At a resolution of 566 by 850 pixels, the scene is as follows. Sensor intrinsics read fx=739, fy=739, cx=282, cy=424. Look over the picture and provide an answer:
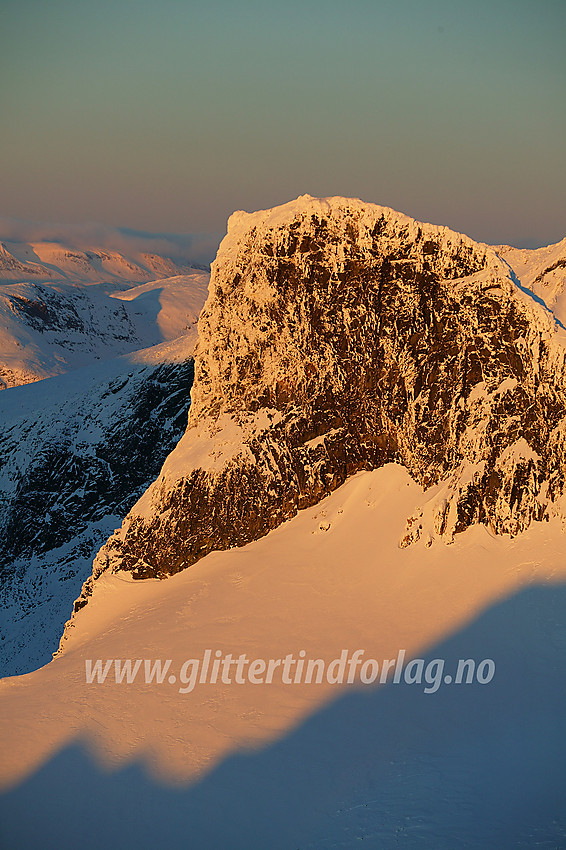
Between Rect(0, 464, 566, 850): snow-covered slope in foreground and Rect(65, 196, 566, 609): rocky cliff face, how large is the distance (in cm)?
141

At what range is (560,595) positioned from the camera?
1852cm

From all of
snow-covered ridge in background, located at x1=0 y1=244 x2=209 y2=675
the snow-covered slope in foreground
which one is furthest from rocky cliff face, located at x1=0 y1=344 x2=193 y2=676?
the snow-covered slope in foreground

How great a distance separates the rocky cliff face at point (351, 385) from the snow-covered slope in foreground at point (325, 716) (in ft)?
4.64

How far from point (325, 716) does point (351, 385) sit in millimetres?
12315

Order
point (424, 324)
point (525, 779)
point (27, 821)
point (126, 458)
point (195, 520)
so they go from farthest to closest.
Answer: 1. point (126, 458)
2. point (195, 520)
3. point (424, 324)
4. point (27, 821)
5. point (525, 779)

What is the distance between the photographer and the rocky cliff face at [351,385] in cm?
2191

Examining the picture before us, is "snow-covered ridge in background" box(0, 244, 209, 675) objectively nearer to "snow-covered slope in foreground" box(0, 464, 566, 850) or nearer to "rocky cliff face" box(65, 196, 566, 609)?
"rocky cliff face" box(65, 196, 566, 609)

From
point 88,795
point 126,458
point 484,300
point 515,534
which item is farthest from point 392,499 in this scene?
point 126,458

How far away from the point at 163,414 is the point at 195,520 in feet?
107

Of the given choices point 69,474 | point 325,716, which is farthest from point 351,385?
point 69,474

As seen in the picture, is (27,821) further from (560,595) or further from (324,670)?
(560,595)

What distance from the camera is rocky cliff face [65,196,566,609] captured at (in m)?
21.9

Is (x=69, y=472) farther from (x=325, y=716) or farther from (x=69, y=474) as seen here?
(x=325, y=716)

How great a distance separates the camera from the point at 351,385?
2656 centimetres
